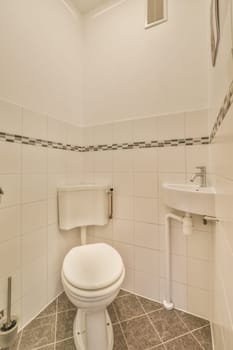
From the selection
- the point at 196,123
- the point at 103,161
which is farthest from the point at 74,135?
the point at 196,123

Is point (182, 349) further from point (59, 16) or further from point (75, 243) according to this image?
point (59, 16)

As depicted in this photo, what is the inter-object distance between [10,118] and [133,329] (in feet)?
5.10

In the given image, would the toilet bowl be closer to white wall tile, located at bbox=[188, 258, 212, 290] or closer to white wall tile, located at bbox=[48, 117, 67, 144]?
white wall tile, located at bbox=[188, 258, 212, 290]

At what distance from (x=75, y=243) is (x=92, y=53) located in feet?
5.87

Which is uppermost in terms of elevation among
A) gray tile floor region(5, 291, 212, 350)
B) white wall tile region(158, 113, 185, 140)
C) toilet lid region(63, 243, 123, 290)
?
white wall tile region(158, 113, 185, 140)

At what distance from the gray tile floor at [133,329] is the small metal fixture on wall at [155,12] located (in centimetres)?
219

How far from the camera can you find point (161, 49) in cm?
139

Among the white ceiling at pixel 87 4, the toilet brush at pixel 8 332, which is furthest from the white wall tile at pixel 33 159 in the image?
the white ceiling at pixel 87 4

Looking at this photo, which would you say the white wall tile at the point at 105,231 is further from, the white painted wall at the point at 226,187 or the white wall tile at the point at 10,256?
the white painted wall at the point at 226,187

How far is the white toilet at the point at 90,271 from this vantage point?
2.94 ft

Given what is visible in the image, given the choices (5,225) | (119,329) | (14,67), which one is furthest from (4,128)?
(119,329)

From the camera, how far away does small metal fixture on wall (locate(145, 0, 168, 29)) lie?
4.54 feet

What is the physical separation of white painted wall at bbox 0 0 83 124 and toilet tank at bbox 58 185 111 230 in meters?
0.64

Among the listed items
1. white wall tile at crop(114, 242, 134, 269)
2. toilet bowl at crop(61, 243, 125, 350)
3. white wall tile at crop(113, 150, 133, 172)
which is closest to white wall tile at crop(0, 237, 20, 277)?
toilet bowl at crop(61, 243, 125, 350)
